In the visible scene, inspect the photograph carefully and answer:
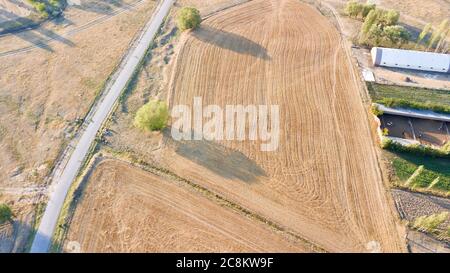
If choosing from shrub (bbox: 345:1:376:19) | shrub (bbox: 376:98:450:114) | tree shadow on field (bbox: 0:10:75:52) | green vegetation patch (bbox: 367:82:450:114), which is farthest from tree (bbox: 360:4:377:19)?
tree shadow on field (bbox: 0:10:75:52)

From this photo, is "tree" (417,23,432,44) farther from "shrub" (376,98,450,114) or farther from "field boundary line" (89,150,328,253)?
"field boundary line" (89,150,328,253)

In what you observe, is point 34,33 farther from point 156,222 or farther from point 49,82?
point 156,222

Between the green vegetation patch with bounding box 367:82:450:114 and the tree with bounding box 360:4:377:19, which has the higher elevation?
the tree with bounding box 360:4:377:19

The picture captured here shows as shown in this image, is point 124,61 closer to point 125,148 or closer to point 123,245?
point 125,148

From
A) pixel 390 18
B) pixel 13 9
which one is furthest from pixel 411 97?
pixel 13 9

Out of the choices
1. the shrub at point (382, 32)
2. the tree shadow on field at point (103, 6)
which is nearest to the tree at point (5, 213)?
the tree shadow on field at point (103, 6)

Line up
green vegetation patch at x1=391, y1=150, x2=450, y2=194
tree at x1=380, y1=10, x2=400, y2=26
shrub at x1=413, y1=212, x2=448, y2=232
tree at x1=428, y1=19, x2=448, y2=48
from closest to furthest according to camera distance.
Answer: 1. shrub at x1=413, y1=212, x2=448, y2=232
2. green vegetation patch at x1=391, y1=150, x2=450, y2=194
3. tree at x1=428, y1=19, x2=448, y2=48
4. tree at x1=380, y1=10, x2=400, y2=26
